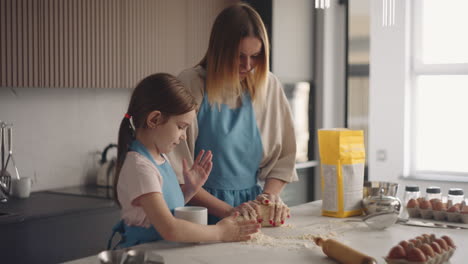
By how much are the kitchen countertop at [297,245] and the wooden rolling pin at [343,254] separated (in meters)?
0.03

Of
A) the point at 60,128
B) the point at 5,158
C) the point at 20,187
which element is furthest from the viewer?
the point at 60,128

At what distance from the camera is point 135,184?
1646 mm

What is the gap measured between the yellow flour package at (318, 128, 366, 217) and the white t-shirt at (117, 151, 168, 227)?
0.63m

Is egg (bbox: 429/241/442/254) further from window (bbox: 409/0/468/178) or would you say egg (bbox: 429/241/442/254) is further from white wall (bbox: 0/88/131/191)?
window (bbox: 409/0/468/178)

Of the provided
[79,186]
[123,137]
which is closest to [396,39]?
[79,186]

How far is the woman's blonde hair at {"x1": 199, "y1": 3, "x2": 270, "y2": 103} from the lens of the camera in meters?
2.03

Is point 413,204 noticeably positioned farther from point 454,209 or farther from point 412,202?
point 454,209

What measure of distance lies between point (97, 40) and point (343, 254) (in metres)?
2.10

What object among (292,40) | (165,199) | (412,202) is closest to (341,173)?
(412,202)

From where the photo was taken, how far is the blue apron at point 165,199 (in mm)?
1683

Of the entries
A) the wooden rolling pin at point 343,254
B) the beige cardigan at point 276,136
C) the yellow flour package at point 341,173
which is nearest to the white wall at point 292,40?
the beige cardigan at point 276,136

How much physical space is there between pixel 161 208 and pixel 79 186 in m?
1.97

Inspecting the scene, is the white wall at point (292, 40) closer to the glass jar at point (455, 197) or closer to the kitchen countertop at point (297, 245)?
the glass jar at point (455, 197)

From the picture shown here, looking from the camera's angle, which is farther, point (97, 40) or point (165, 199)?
point (97, 40)
